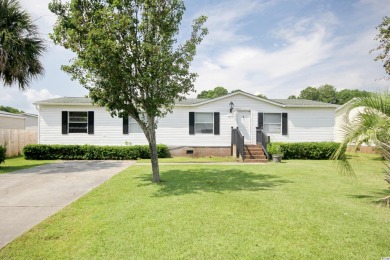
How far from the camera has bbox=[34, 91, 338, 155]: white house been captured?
50.2 ft

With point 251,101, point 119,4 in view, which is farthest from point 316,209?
point 251,101

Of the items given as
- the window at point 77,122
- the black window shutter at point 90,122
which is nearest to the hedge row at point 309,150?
the black window shutter at point 90,122

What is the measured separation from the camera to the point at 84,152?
1442 cm

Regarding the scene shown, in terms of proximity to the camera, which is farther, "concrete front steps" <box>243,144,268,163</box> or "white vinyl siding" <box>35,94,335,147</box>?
"white vinyl siding" <box>35,94,335,147</box>

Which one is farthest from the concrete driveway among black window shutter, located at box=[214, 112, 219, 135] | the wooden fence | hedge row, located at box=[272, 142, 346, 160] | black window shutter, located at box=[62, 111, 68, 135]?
hedge row, located at box=[272, 142, 346, 160]

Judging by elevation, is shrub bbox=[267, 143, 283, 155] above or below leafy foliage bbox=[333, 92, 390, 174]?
below

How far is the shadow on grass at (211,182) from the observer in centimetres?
671

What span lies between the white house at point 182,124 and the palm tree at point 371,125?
10.0 meters

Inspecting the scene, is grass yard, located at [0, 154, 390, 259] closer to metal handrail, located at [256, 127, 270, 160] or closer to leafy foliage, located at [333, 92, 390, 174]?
leafy foliage, located at [333, 92, 390, 174]

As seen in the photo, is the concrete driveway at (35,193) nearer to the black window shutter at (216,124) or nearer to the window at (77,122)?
the window at (77,122)

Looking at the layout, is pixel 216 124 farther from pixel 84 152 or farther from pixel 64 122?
pixel 64 122

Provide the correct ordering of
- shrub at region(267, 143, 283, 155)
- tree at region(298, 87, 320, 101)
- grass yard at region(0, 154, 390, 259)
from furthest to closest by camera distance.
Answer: tree at region(298, 87, 320, 101) → shrub at region(267, 143, 283, 155) → grass yard at region(0, 154, 390, 259)

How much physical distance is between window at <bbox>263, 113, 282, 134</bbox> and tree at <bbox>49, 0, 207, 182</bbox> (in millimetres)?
9756

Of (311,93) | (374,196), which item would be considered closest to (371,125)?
(374,196)
